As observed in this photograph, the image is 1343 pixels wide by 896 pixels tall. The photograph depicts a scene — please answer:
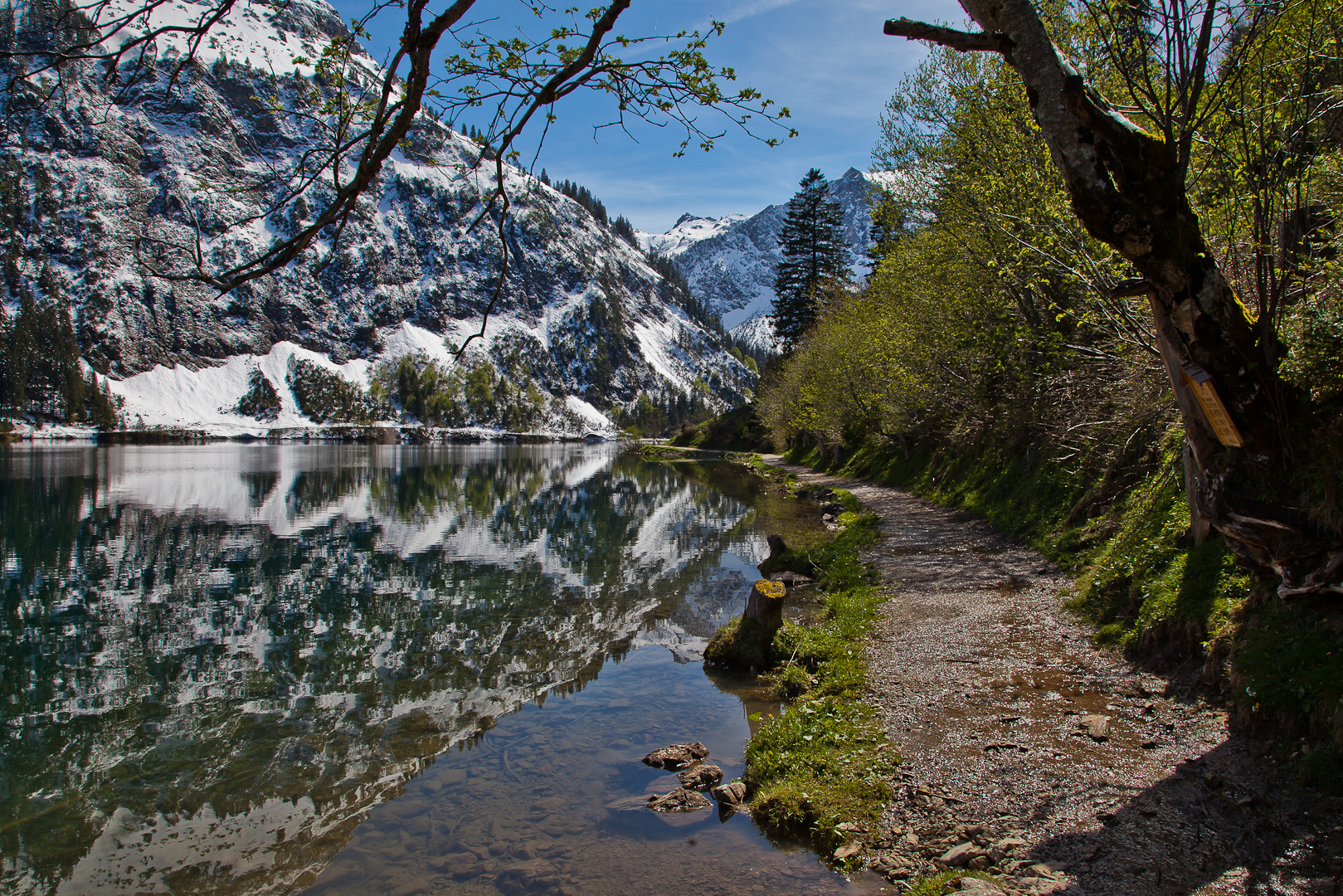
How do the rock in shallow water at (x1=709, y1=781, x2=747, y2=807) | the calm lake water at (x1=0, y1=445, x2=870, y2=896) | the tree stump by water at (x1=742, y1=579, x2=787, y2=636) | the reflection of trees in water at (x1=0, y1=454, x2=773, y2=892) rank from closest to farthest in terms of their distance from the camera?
the calm lake water at (x1=0, y1=445, x2=870, y2=896), the rock in shallow water at (x1=709, y1=781, x2=747, y2=807), the reflection of trees in water at (x1=0, y1=454, x2=773, y2=892), the tree stump by water at (x1=742, y1=579, x2=787, y2=636)

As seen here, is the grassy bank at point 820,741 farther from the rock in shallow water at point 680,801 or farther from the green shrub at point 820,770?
the rock in shallow water at point 680,801

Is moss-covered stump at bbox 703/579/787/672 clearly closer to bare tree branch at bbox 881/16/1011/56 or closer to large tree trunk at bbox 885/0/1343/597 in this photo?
large tree trunk at bbox 885/0/1343/597

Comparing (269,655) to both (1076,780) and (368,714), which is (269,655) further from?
(1076,780)

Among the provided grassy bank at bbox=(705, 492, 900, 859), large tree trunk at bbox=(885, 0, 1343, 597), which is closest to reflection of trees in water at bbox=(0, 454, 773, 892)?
grassy bank at bbox=(705, 492, 900, 859)

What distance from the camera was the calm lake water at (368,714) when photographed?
7.76 meters

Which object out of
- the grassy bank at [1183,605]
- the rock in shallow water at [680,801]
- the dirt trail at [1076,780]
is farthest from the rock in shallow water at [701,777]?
the grassy bank at [1183,605]

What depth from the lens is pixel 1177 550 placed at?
9.86m

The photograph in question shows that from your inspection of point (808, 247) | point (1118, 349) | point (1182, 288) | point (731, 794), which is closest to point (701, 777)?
point (731, 794)

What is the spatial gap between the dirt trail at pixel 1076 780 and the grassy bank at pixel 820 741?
315 mm

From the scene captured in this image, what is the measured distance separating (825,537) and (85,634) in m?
20.2

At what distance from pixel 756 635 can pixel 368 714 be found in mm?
6667

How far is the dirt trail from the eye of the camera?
18.0 ft

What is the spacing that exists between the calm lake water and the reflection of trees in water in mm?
58

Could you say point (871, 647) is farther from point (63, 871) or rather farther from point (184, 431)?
point (184, 431)
